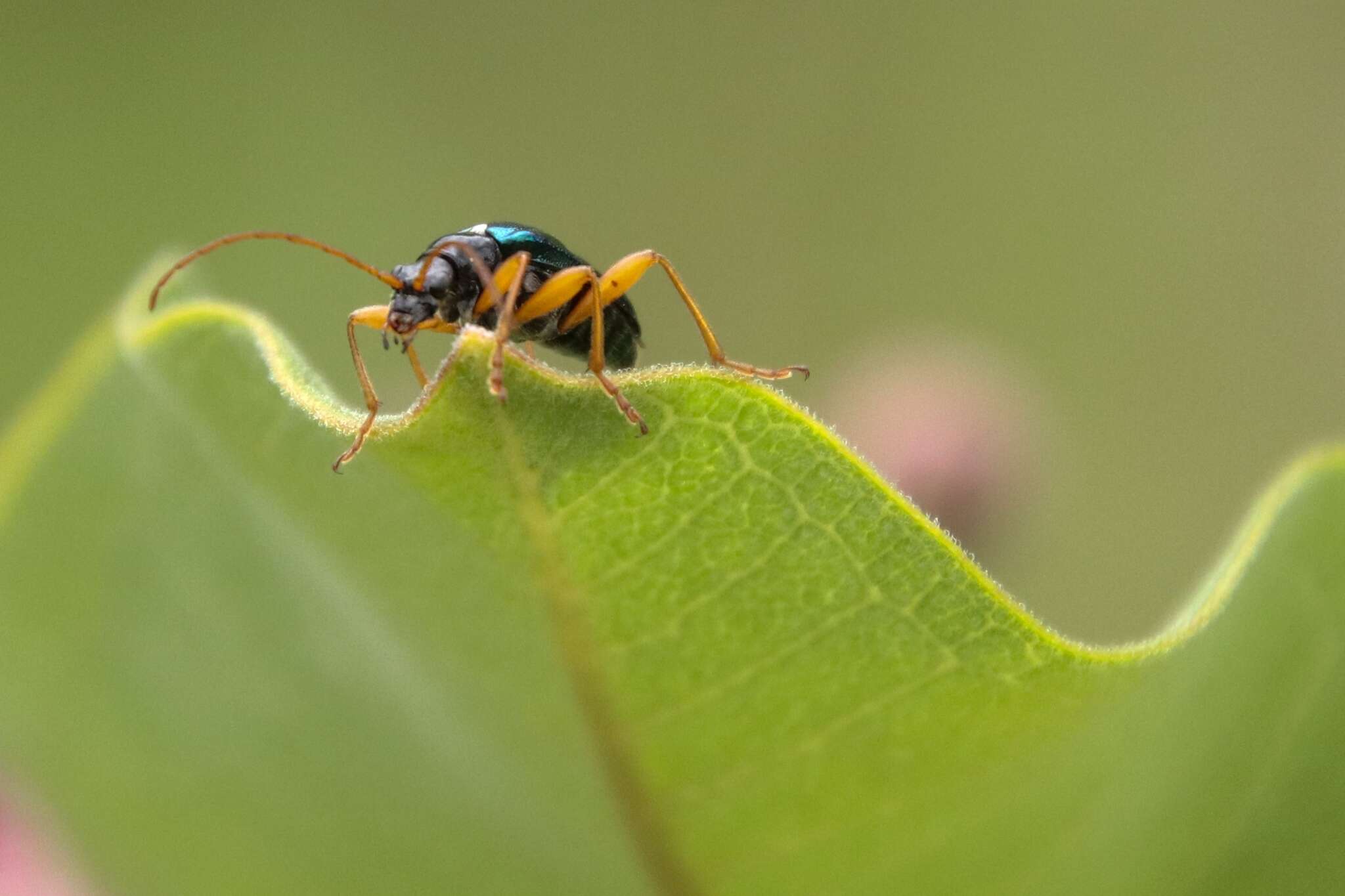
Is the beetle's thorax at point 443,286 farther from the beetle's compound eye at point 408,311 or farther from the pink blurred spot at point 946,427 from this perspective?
the pink blurred spot at point 946,427

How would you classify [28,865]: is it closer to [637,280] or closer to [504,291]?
[504,291]

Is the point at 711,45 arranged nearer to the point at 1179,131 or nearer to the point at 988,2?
the point at 988,2

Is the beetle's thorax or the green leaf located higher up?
the beetle's thorax

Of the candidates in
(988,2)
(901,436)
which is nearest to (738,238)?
(988,2)

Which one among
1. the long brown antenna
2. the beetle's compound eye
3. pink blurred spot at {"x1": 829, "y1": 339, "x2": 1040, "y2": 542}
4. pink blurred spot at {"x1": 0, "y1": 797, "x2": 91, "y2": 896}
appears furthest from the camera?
pink blurred spot at {"x1": 829, "y1": 339, "x2": 1040, "y2": 542}

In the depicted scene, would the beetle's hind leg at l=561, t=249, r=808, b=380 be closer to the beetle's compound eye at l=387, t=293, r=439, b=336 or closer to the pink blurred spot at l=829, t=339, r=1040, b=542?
the beetle's compound eye at l=387, t=293, r=439, b=336

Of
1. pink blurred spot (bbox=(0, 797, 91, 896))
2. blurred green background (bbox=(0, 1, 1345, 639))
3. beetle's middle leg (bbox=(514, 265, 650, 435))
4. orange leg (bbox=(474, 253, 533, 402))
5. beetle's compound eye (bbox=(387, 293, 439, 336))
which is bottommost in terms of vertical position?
pink blurred spot (bbox=(0, 797, 91, 896))

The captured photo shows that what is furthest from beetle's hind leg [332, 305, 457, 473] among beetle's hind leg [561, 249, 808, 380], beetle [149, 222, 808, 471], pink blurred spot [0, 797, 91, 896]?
pink blurred spot [0, 797, 91, 896]
